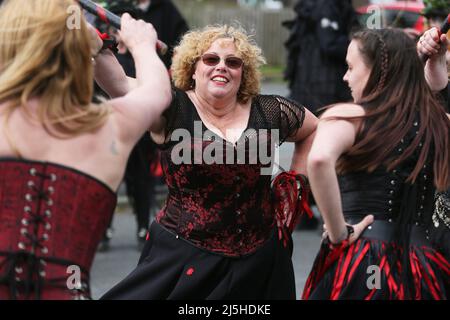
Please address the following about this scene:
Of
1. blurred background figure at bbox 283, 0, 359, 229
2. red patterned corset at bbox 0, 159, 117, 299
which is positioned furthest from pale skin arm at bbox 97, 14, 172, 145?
blurred background figure at bbox 283, 0, 359, 229

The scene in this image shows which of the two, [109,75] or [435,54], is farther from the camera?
[435,54]

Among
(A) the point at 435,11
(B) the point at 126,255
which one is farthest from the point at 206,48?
(B) the point at 126,255

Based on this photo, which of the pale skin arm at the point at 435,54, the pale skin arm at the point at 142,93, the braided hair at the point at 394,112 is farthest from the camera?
the pale skin arm at the point at 435,54

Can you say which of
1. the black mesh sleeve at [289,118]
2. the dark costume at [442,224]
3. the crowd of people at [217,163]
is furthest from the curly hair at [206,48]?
the dark costume at [442,224]

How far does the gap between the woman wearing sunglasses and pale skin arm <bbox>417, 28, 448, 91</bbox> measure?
737 mm

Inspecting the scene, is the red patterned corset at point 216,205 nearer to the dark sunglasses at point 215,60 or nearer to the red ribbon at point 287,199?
the red ribbon at point 287,199

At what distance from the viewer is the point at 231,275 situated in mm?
4504

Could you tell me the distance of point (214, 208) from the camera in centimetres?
452

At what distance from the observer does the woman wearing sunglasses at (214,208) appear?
4.49m

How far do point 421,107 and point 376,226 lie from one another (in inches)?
19.5

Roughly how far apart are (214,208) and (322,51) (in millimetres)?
4478

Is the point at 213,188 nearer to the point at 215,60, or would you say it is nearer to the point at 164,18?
the point at 215,60

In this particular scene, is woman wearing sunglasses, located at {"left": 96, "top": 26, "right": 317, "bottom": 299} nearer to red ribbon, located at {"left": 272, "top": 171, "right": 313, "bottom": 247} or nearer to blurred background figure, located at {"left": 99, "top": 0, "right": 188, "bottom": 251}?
red ribbon, located at {"left": 272, "top": 171, "right": 313, "bottom": 247}

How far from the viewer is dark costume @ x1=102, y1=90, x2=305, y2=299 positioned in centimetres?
448
